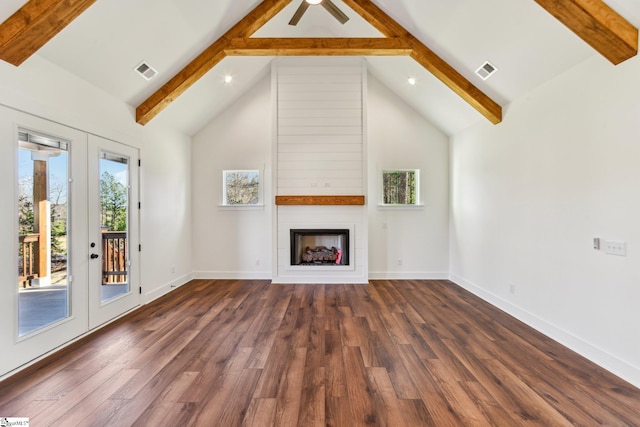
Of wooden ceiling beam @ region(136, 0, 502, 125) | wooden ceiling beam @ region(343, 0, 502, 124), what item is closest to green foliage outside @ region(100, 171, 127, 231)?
wooden ceiling beam @ region(136, 0, 502, 125)

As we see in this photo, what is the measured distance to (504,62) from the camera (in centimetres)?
331

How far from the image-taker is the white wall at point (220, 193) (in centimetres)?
573

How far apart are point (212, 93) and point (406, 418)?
516 cm

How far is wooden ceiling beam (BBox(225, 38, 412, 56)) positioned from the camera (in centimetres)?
399

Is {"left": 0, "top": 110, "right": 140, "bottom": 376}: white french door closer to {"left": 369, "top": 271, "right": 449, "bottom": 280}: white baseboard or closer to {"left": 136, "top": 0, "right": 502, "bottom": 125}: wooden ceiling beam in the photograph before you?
{"left": 136, "top": 0, "right": 502, "bottom": 125}: wooden ceiling beam

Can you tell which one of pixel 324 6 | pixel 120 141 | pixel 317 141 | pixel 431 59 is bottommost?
pixel 120 141

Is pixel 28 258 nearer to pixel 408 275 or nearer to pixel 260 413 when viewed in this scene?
pixel 260 413

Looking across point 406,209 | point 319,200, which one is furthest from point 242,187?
point 406,209

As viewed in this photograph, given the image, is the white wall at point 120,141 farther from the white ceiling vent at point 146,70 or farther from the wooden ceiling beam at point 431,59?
the wooden ceiling beam at point 431,59

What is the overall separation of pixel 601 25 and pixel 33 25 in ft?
14.6

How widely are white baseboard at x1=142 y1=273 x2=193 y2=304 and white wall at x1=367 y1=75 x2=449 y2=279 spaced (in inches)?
139

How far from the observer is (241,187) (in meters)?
5.80

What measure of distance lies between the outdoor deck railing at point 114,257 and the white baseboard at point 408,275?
13.3 feet

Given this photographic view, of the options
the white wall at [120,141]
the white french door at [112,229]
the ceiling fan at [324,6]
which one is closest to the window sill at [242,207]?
the white wall at [120,141]
